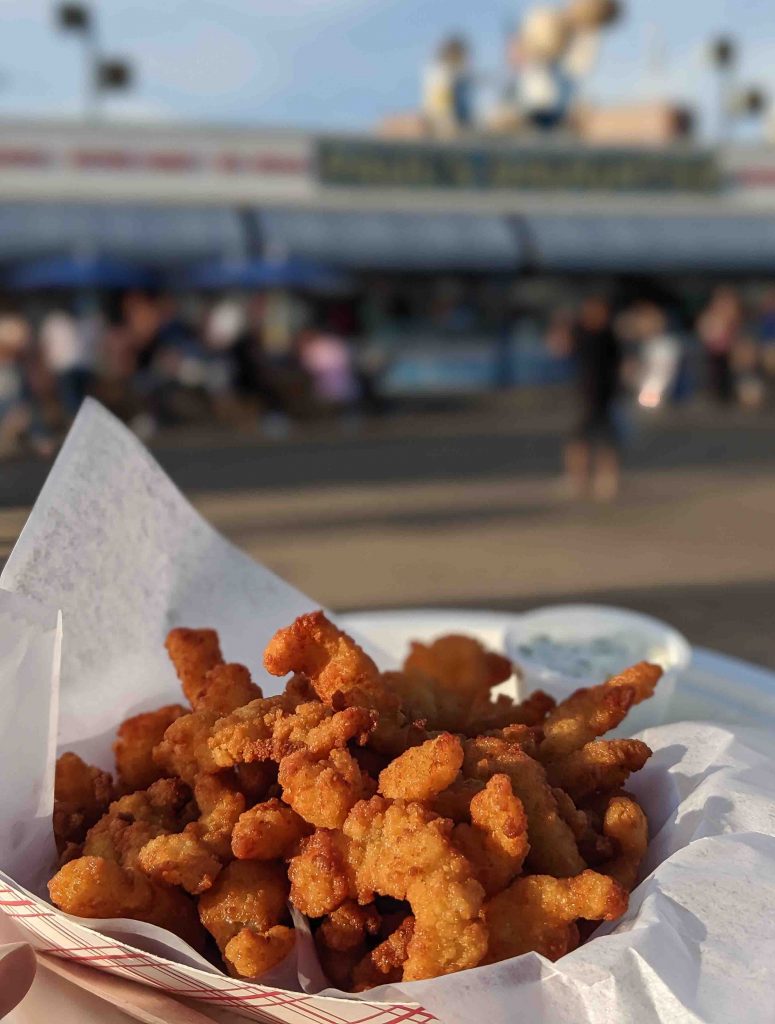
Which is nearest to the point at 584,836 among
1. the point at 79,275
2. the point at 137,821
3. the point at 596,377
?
the point at 137,821

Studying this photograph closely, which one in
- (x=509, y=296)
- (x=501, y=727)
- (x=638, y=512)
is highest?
(x=509, y=296)

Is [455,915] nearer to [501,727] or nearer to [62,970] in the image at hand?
[501,727]

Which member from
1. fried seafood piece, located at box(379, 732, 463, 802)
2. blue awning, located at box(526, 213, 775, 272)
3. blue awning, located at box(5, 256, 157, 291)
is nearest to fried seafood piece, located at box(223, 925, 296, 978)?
fried seafood piece, located at box(379, 732, 463, 802)

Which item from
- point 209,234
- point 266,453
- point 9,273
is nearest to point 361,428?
point 266,453

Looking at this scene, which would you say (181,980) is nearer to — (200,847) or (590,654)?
(200,847)

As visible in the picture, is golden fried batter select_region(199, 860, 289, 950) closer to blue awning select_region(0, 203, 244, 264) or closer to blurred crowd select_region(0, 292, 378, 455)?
blurred crowd select_region(0, 292, 378, 455)

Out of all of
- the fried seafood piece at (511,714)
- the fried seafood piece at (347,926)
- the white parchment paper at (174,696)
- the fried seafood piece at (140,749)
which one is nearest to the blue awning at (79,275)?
the white parchment paper at (174,696)
